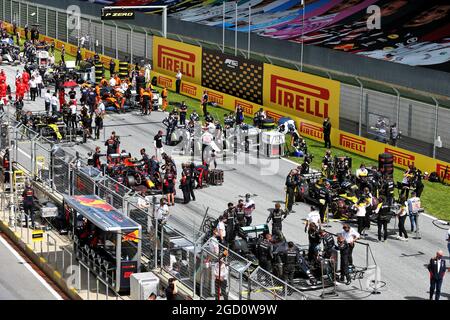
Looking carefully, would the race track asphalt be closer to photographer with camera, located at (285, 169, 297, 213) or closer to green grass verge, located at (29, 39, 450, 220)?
Result: photographer with camera, located at (285, 169, 297, 213)

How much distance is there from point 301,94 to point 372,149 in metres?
6.26

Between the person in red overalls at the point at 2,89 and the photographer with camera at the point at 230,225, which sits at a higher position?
the photographer with camera at the point at 230,225

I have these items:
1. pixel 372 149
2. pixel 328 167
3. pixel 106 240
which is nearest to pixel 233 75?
pixel 372 149

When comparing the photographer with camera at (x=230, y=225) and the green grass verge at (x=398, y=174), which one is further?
the green grass verge at (x=398, y=174)

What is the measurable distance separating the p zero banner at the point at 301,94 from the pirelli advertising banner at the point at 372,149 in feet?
2.94

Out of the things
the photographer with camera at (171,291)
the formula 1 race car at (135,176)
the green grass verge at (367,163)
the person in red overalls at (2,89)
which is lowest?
the green grass verge at (367,163)

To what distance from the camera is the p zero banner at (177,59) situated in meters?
56.1

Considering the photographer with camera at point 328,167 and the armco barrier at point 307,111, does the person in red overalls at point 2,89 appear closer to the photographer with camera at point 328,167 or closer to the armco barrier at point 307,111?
the armco barrier at point 307,111

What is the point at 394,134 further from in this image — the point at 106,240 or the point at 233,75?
the point at 106,240

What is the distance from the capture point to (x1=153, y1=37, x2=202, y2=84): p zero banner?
56125 mm

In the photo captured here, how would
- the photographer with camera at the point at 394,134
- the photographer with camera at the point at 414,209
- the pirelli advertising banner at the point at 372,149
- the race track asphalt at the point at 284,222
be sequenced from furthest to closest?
the photographer with camera at the point at 394,134 → the pirelli advertising banner at the point at 372,149 → the photographer with camera at the point at 414,209 → the race track asphalt at the point at 284,222

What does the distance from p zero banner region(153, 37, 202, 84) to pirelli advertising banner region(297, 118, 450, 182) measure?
10.5m

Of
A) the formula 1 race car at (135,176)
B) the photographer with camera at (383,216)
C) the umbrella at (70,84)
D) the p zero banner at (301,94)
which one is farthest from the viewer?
the umbrella at (70,84)

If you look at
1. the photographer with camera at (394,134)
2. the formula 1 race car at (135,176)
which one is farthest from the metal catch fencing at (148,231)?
the photographer with camera at (394,134)
